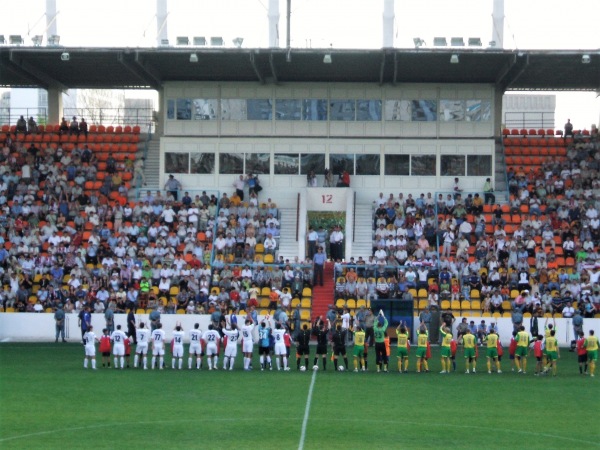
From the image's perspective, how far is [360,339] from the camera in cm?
3188

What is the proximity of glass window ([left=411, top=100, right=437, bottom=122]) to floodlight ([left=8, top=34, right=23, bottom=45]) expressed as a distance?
1663 cm

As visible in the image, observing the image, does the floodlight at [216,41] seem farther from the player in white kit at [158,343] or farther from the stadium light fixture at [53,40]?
the player in white kit at [158,343]

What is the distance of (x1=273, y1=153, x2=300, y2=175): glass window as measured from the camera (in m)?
49.2

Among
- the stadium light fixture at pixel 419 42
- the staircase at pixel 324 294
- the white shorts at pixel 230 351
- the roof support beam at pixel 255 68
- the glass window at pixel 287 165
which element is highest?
the stadium light fixture at pixel 419 42

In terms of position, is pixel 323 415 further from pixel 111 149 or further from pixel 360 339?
pixel 111 149

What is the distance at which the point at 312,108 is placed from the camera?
164 feet

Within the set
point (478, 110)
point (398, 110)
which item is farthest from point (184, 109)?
point (478, 110)

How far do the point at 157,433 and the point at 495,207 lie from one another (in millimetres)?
27139

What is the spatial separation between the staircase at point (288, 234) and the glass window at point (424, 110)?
6818mm

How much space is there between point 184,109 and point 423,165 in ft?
35.0

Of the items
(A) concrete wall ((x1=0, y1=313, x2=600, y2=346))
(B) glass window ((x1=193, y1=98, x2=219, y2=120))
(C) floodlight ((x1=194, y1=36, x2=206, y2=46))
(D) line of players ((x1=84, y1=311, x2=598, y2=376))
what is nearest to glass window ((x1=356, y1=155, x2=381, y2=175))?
(B) glass window ((x1=193, y1=98, x2=219, y2=120))

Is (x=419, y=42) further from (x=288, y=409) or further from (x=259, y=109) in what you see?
(x=288, y=409)

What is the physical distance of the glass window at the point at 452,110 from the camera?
49688 mm

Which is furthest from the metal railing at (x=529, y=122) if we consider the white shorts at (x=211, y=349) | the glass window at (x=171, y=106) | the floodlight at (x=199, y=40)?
the white shorts at (x=211, y=349)
